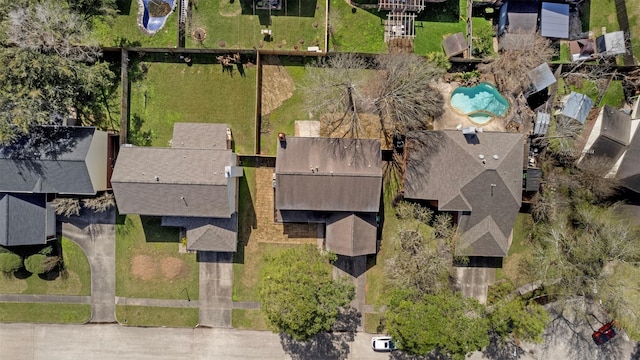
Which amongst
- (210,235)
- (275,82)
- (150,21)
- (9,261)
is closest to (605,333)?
(210,235)

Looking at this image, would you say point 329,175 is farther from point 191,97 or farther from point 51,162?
point 51,162

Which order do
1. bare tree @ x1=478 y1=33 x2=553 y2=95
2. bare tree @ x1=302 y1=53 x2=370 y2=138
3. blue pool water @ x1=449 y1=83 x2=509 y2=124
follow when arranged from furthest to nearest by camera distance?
blue pool water @ x1=449 y1=83 x2=509 y2=124
bare tree @ x1=478 y1=33 x2=553 y2=95
bare tree @ x1=302 y1=53 x2=370 y2=138

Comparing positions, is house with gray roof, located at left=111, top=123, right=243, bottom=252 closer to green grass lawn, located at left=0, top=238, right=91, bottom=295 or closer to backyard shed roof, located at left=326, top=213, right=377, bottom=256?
green grass lawn, located at left=0, top=238, right=91, bottom=295

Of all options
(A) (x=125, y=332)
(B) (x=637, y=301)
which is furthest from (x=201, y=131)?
(B) (x=637, y=301)

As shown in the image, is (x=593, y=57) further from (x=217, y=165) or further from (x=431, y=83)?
(x=217, y=165)

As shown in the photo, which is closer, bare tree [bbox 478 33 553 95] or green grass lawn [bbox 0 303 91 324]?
bare tree [bbox 478 33 553 95]

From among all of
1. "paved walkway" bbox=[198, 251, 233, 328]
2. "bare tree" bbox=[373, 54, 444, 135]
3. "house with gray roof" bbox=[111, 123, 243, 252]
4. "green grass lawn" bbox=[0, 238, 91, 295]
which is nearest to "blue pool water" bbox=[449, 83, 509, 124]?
"bare tree" bbox=[373, 54, 444, 135]

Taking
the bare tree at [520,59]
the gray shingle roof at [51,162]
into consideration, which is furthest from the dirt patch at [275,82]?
the bare tree at [520,59]
